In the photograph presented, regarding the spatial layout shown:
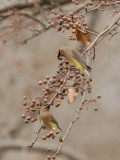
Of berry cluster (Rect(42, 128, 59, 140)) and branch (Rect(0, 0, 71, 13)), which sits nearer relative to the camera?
berry cluster (Rect(42, 128, 59, 140))

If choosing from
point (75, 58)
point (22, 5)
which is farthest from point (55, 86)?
point (22, 5)

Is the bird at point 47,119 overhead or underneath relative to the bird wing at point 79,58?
underneath

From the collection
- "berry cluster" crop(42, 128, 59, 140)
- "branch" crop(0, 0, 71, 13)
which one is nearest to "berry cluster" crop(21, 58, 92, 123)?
"berry cluster" crop(42, 128, 59, 140)

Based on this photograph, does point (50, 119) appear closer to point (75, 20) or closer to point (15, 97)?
point (75, 20)

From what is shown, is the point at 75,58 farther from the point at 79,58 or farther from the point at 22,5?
the point at 22,5

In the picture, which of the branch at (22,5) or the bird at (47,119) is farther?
the branch at (22,5)

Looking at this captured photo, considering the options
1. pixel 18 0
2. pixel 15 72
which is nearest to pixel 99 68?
pixel 15 72

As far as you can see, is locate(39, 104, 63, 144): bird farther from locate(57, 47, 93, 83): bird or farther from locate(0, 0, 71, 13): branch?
locate(0, 0, 71, 13): branch

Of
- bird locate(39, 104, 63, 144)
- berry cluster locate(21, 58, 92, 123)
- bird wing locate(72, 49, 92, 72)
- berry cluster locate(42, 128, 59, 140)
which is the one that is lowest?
berry cluster locate(42, 128, 59, 140)

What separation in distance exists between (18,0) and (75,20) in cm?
250

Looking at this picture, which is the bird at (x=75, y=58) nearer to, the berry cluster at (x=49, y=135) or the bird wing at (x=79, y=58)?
the bird wing at (x=79, y=58)

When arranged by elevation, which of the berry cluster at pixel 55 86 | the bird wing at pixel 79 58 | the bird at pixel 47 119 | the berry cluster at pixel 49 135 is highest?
the bird wing at pixel 79 58

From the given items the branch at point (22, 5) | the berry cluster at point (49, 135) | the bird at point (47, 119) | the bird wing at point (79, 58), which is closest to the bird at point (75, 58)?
the bird wing at point (79, 58)

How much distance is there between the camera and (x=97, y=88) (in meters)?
8.88
